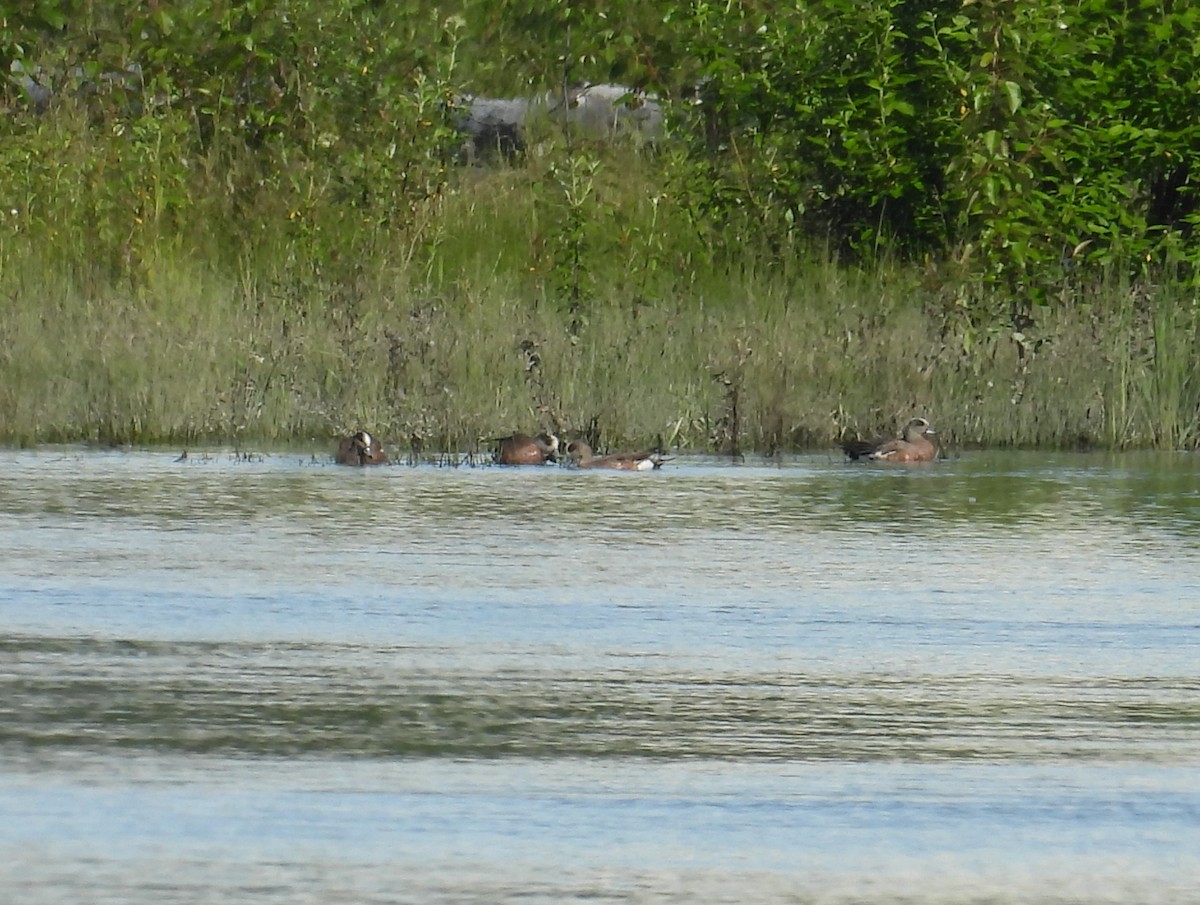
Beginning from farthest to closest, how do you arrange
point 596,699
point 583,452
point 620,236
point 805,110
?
point 620,236, point 805,110, point 583,452, point 596,699

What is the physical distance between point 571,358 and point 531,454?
5.73ft

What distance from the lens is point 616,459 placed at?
1211cm

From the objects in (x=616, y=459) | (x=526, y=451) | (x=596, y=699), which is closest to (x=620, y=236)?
(x=526, y=451)

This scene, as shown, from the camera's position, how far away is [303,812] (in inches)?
200

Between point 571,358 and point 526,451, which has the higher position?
point 571,358

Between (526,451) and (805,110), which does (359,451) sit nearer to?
(526,451)

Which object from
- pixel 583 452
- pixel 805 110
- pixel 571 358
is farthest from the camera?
pixel 805 110

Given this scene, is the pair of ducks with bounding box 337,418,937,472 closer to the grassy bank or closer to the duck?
the duck

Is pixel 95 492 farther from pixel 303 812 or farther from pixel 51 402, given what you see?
pixel 303 812

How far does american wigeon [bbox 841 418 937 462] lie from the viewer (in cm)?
1229

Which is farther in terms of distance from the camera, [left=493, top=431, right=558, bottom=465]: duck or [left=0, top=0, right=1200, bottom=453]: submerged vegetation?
[left=0, top=0, right=1200, bottom=453]: submerged vegetation

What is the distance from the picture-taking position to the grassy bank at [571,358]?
44.1ft

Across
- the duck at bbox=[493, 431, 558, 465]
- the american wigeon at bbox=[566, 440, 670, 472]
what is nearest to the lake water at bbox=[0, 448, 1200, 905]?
the american wigeon at bbox=[566, 440, 670, 472]

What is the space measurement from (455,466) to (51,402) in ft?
7.88
